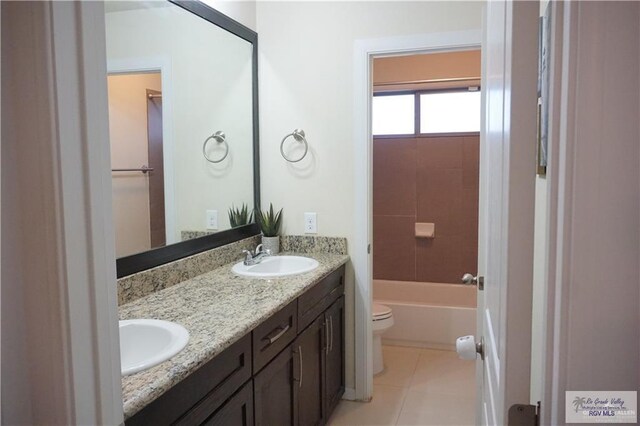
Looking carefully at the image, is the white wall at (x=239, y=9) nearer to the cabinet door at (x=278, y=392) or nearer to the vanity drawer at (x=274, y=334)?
the vanity drawer at (x=274, y=334)

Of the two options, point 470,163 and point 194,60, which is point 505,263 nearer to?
point 194,60

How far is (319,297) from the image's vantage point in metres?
2.35

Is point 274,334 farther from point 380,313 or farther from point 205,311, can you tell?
point 380,313

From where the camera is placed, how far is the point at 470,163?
405cm

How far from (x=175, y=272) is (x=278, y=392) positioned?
0.68m

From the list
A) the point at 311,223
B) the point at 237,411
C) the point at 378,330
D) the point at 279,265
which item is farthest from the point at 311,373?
the point at 378,330

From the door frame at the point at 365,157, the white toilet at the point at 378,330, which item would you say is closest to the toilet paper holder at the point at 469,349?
the door frame at the point at 365,157

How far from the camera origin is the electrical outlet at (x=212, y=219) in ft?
8.20

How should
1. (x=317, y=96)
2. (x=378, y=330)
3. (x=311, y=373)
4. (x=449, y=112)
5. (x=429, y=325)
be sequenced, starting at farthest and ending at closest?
1. (x=449, y=112)
2. (x=429, y=325)
3. (x=378, y=330)
4. (x=317, y=96)
5. (x=311, y=373)

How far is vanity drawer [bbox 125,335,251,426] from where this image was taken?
1.16 meters

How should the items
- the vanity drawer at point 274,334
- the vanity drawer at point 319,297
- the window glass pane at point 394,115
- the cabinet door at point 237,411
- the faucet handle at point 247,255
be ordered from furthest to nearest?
1. the window glass pane at point 394,115
2. the faucet handle at point 247,255
3. the vanity drawer at point 319,297
4. the vanity drawer at point 274,334
5. the cabinet door at point 237,411

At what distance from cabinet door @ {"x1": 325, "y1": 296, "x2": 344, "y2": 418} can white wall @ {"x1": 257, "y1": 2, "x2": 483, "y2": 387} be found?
11 cm

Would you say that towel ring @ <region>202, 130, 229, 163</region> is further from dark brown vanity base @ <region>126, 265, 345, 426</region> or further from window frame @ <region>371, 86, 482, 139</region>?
window frame @ <region>371, 86, 482, 139</region>

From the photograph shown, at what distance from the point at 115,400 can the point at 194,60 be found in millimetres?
1923
